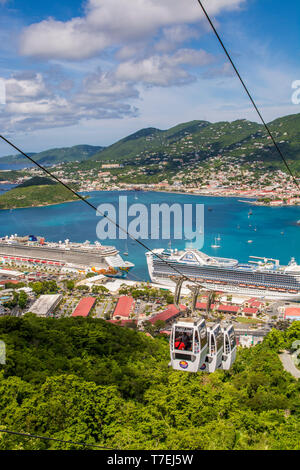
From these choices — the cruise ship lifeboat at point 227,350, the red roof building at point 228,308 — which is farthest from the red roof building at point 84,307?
the cruise ship lifeboat at point 227,350

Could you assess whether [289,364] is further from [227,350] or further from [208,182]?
[208,182]

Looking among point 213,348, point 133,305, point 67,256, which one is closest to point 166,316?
point 133,305

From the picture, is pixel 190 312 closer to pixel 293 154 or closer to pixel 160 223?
pixel 160 223

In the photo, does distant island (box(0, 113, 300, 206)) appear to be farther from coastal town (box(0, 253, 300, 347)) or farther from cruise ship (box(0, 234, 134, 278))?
coastal town (box(0, 253, 300, 347))

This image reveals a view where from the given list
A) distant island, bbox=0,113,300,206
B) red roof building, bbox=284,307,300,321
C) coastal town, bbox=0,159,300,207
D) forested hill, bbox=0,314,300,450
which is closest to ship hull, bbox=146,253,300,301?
red roof building, bbox=284,307,300,321

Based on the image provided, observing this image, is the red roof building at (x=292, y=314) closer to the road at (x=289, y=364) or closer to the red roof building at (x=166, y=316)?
the red roof building at (x=166, y=316)

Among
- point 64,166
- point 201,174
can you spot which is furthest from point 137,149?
point 201,174

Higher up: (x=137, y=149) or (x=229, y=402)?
(x=137, y=149)

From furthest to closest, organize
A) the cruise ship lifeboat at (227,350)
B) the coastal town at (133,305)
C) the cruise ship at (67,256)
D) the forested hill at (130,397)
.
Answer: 1. the cruise ship at (67,256)
2. the coastal town at (133,305)
3. the cruise ship lifeboat at (227,350)
4. the forested hill at (130,397)
